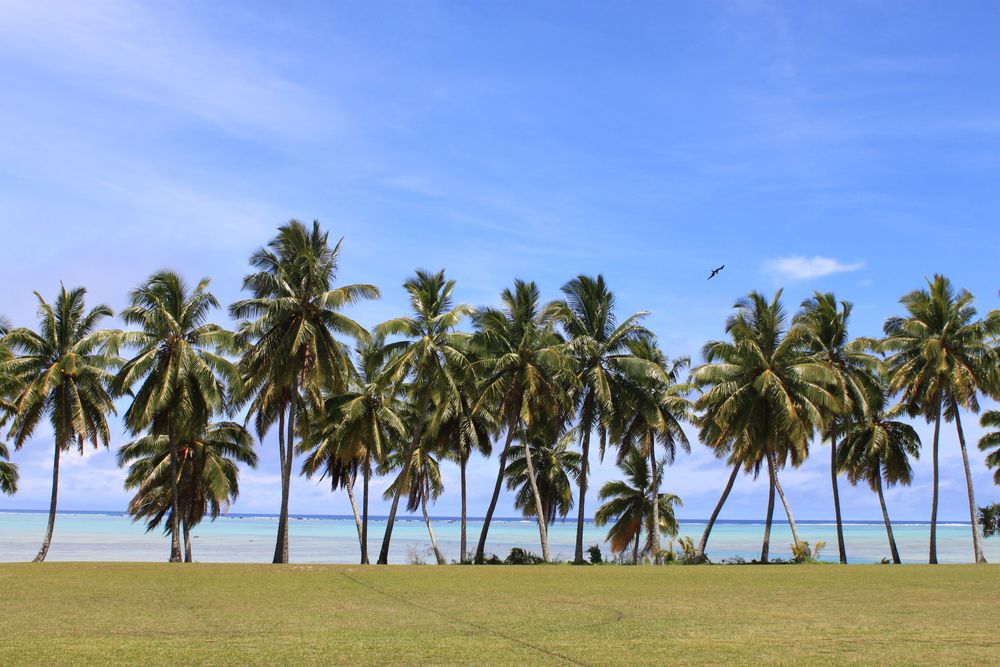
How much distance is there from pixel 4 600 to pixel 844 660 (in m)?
14.3

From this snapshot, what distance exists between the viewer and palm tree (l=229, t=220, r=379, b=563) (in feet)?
99.2

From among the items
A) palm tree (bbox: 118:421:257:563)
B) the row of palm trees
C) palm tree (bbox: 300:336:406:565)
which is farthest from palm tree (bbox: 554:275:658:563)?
palm tree (bbox: 118:421:257:563)

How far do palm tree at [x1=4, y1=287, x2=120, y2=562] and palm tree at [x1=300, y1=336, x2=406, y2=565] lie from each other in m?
8.29

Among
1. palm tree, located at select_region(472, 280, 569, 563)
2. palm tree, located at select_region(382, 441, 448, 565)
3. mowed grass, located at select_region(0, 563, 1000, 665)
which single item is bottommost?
mowed grass, located at select_region(0, 563, 1000, 665)

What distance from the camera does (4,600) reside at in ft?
52.3

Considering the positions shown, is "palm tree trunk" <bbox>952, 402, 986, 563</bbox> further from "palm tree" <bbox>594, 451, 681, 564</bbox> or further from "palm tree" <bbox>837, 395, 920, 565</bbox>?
"palm tree" <bbox>594, 451, 681, 564</bbox>

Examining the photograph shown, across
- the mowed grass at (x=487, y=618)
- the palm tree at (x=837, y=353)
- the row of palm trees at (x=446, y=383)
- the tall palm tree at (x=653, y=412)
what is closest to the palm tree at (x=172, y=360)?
the row of palm trees at (x=446, y=383)

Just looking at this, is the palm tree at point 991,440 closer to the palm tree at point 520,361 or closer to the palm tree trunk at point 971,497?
the palm tree trunk at point 971,497

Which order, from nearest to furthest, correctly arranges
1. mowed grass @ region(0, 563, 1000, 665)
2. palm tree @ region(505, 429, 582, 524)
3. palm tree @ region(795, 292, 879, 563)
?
mowed grass @ region(0, 563, 1000, 665), palm tree @ region(795, 292, 879, 563), palm tree @ region(505, 429, 582, 524)

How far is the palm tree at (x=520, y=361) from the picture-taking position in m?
32.8

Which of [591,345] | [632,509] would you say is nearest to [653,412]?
[591,345]

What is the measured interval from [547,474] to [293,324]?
19.3 m

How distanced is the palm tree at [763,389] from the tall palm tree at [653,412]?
5.63 ft

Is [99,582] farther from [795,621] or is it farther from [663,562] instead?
[663,562]
